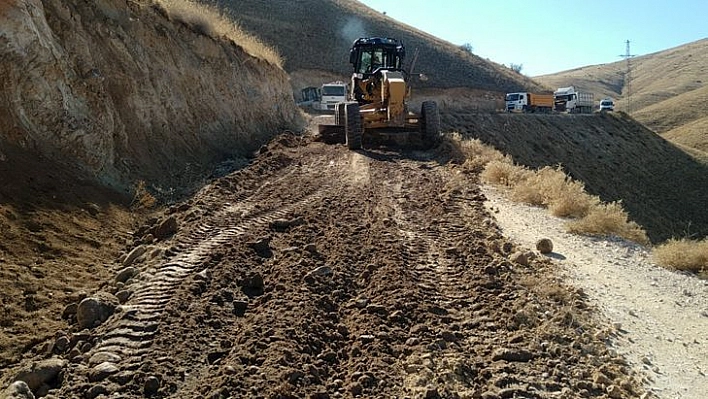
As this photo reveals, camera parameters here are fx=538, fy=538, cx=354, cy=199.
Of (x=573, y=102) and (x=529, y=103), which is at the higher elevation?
(x=573, y=102)

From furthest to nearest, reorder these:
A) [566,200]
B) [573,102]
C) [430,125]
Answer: [573,102]
[430,125]
[566,200]

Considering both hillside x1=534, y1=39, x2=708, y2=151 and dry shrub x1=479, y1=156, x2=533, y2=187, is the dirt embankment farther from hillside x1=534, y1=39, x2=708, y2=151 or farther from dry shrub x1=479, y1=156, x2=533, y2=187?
dry shrub x1=479, y1=156, x2=533, y2=187

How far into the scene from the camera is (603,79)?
451 feet

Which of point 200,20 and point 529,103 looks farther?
point 529,103

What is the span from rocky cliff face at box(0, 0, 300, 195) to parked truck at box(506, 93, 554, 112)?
3609cm

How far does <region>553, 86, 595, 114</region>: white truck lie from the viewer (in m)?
53.1

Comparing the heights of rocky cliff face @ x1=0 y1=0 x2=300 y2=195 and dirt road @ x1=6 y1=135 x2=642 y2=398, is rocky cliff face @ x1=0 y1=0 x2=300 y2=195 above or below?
above

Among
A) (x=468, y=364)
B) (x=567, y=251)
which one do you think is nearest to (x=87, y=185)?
(x=468, y=364)

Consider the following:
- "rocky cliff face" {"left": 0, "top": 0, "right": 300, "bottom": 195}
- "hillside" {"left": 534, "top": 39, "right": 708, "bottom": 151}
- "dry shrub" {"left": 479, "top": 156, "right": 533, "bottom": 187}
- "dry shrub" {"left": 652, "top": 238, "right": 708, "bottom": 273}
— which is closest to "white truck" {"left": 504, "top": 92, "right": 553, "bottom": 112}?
"hillside" {"left": 534, "top": 39, "right": 708, "bottom": 151}

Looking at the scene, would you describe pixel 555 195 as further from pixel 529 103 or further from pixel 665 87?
pixel 665 87

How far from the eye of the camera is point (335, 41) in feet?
192

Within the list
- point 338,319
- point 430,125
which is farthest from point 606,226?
point 430,125

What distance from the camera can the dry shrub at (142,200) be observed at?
7.99 m

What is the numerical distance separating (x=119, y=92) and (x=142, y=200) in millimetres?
3197
